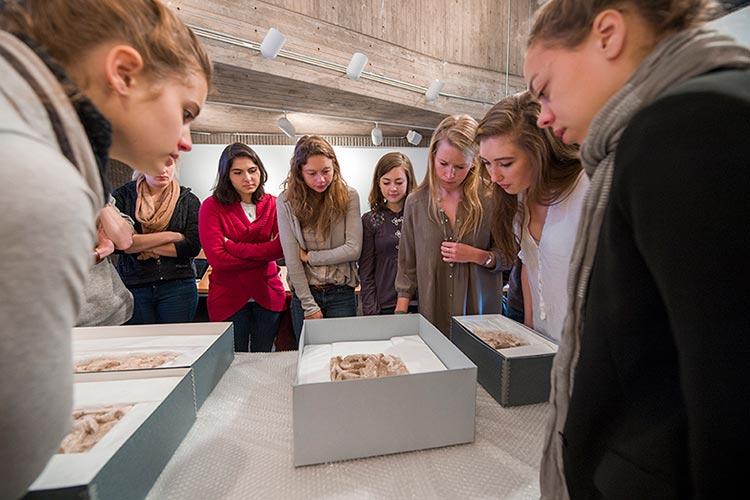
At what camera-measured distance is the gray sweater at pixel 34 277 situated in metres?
0.26

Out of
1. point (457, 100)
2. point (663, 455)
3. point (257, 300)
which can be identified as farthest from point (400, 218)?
point (457, 100)

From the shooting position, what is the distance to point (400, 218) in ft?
7.07

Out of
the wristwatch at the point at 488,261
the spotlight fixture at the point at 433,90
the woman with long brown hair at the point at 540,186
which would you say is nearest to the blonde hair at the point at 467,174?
the wristwatch at the point at 488,261

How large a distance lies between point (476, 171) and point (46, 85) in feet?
4.87

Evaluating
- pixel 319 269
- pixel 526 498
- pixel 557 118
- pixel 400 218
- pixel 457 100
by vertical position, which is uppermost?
pixel 457 100

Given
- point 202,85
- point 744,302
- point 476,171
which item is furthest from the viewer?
point 476,171

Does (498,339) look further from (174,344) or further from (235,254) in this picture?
(235,254)

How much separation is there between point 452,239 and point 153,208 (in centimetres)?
154

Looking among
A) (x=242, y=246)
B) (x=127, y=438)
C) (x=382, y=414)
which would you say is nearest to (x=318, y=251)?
(x=242, y=246)

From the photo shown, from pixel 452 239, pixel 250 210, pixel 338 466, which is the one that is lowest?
pixel 338 466

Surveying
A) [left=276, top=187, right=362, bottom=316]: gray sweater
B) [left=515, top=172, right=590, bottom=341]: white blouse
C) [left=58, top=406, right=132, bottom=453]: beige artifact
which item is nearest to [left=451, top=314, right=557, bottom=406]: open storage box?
[left=515, top=172, right=590, bottom=341]: white blouse

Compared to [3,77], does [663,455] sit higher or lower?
lower

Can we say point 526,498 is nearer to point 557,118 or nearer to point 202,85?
point 557,118

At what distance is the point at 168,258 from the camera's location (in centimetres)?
190
